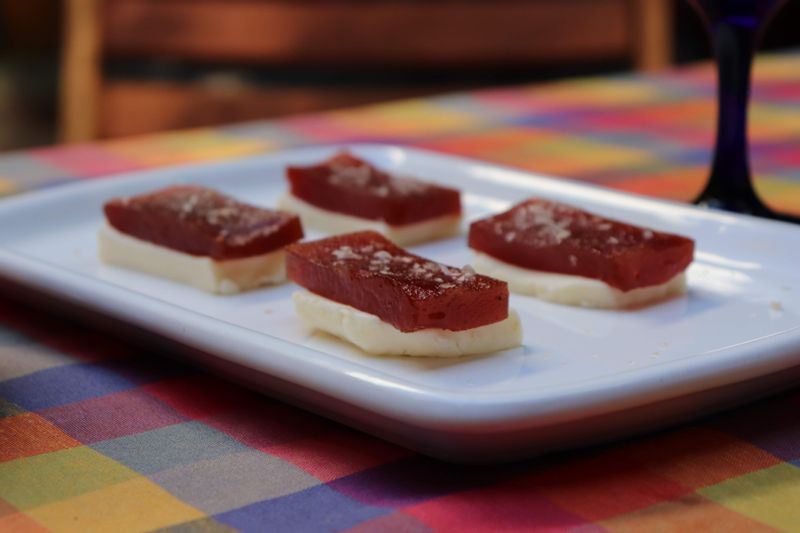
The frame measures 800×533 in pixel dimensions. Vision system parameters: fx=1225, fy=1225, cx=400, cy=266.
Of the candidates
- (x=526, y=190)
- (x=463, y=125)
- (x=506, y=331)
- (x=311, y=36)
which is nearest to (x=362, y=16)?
(x=311, y=36)

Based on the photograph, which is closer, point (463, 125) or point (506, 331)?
point (506, 331)

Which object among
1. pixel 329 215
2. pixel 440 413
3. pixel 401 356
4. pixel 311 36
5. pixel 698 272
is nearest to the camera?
pixel 440 413

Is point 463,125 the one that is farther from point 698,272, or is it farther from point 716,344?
point 716,344

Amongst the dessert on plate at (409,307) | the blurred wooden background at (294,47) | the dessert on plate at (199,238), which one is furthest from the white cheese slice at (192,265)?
the blurred wooden background at (294,47)

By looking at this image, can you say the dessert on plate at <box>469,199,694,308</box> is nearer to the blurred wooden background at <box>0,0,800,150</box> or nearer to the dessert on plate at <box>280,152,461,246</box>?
the dessert on plate at <box>280,152,461,246</box>

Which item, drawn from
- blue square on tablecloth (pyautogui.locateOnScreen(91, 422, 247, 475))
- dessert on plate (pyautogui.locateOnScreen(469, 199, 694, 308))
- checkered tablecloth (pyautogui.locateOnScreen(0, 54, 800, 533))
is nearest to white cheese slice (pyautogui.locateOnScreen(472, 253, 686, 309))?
dessert on plate (pyautogui.locateOnScreen(469, 199, 694, 308))

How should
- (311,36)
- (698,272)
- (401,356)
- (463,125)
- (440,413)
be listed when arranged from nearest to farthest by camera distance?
1. (440,413)
2. (401,356)
3. (698,272)
4. (463,125)
5. (311,36)

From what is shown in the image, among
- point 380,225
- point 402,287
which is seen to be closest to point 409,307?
point 402,287
